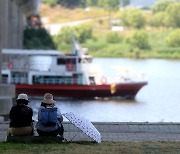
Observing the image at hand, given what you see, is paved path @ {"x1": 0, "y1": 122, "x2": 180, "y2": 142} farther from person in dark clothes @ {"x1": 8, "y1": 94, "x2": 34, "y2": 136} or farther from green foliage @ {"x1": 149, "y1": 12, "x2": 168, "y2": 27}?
green foliage @ {"x1": 149, "y1": 12, "x2": 168, "y2": 27}

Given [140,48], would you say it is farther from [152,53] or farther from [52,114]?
[52,114]

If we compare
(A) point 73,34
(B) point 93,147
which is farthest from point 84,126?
(A) point 73,34

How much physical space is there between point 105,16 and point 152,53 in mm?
70503

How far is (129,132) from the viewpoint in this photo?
15.6 meters

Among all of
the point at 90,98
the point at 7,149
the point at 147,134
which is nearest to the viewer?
the point at 7,149

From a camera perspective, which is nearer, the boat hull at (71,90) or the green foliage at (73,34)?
the boat hull at (71,90)

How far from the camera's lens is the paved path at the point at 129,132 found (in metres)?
14.5

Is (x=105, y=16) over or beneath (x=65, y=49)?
over

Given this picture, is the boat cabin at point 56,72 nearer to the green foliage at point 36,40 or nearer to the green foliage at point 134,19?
the green foliage at point 36,40

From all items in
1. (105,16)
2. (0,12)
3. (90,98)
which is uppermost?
(105,16)

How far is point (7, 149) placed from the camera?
11.9m

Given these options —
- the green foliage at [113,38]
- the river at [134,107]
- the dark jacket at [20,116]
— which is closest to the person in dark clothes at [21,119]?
the dark jacket at [20,116]

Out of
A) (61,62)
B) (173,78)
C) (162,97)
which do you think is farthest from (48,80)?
(173,78)

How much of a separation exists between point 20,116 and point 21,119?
6 cm
